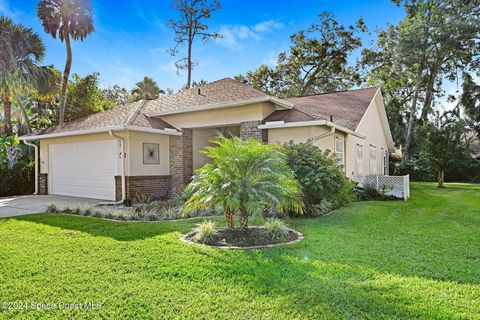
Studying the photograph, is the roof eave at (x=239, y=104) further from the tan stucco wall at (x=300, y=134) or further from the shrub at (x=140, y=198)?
the shrub at (x=140, y=198)

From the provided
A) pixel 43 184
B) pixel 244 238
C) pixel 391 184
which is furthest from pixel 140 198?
pixel 391 184

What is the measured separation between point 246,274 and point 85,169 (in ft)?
39.9

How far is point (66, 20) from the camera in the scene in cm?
2053

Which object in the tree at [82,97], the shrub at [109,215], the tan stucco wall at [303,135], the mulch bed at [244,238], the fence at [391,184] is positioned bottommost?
the mulch bed at [244,238]

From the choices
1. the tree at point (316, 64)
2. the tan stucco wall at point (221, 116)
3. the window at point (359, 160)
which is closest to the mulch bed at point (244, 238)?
the tan stucco wall at point (221, 116)

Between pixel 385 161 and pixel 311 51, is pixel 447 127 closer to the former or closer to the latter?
pixel 385 161

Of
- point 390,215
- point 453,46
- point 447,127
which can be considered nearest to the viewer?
point 390,215

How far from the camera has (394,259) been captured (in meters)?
5.20

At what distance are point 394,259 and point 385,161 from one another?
1936 centimetres

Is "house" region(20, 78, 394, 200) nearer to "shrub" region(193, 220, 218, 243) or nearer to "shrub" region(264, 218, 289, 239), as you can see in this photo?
"shrub" region(264, 218, 289, 239)

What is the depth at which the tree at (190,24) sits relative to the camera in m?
27.4

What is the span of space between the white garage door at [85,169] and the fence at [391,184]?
10844 mm

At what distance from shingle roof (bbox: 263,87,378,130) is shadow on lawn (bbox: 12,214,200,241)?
5.94m

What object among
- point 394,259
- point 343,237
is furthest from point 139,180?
point 394,259
